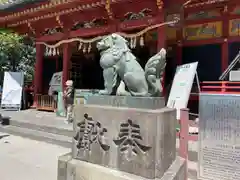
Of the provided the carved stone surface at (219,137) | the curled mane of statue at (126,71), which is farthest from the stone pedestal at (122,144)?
the carved stone surface at (219,137)

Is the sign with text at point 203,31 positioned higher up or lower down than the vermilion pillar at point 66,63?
higher up

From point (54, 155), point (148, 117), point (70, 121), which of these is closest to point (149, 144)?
point (148, 117)

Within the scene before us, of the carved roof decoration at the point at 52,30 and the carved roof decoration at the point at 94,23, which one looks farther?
the carved roof decoration at the point at 52,30

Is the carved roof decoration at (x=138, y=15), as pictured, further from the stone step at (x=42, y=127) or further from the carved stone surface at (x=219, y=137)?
the carved stone surface at (x=219, y=137)

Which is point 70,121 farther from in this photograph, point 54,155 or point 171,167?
point 171,167

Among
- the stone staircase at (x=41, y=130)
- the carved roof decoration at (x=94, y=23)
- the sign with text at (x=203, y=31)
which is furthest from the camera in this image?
the carved roof decoration at (x=94, y=23)

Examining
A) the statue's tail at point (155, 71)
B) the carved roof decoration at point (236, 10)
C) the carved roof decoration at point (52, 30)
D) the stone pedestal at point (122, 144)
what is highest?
the carved roof decoration at point (52, 30)

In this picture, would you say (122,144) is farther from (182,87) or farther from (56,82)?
(56,82)

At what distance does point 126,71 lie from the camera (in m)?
2.73

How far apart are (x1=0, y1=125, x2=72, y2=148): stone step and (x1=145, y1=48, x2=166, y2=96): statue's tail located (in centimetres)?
345

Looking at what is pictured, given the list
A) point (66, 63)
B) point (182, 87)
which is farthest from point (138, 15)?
point (66, 63)

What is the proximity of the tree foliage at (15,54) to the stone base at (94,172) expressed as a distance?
8363mm

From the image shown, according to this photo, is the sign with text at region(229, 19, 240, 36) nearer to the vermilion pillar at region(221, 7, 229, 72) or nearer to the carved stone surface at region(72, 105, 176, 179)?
the vermilion pillar at region(221, 7, 229, 72)

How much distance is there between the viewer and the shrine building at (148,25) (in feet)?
23.2
